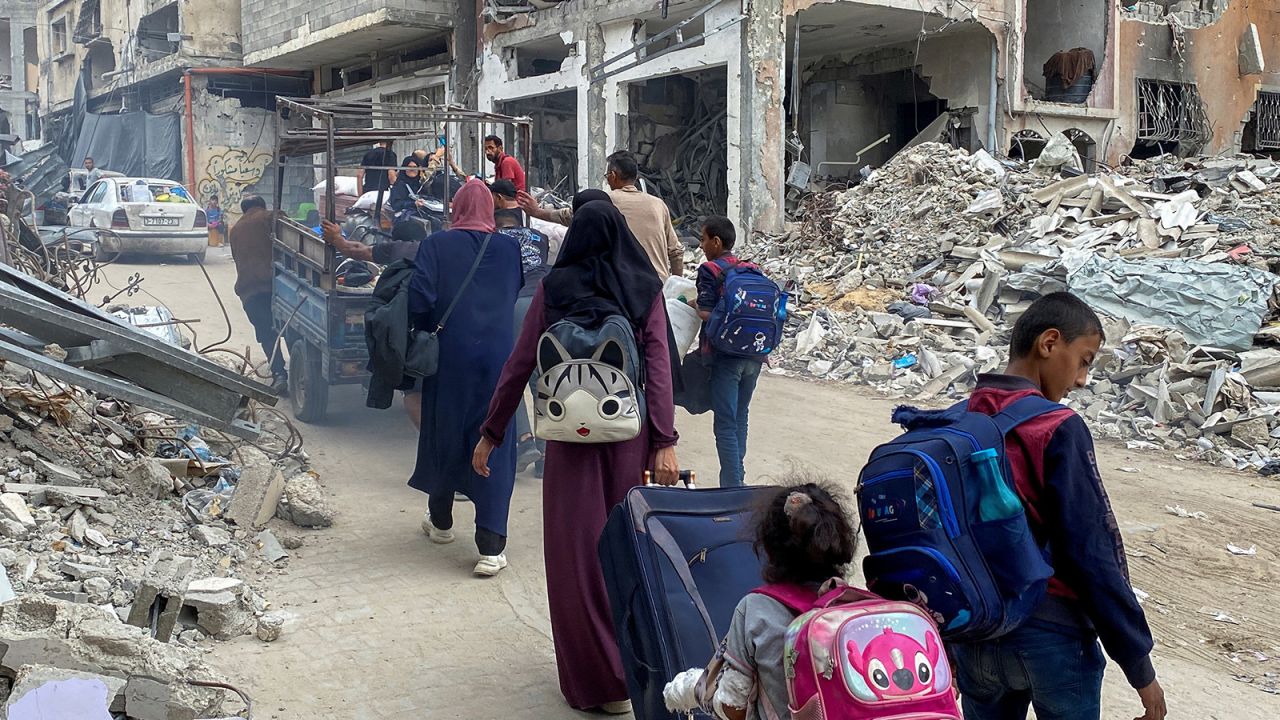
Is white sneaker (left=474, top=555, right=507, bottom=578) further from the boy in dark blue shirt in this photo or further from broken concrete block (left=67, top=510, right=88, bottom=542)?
broken concrete block (left=67, top=510, right=88, bottom=542)

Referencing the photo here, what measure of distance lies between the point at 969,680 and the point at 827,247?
41.9 ft

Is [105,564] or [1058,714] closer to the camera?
[1058,714]

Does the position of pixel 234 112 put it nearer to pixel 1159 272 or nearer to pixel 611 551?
pixel 1159 272

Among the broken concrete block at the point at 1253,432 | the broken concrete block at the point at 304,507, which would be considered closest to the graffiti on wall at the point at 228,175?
the broken concrete block at the point at 304,507

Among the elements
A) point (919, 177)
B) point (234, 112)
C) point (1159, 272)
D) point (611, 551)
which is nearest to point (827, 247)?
point (919, 177)

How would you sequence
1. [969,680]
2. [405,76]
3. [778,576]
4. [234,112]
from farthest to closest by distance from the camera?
[234,112]
[405,76]
[969,680]
[778,576]

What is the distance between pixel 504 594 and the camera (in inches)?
198

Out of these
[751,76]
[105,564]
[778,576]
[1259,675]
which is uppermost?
[751,76]

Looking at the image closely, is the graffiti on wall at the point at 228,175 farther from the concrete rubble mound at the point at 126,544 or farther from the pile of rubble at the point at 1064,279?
the concrete rubble mound at the point at 126,544

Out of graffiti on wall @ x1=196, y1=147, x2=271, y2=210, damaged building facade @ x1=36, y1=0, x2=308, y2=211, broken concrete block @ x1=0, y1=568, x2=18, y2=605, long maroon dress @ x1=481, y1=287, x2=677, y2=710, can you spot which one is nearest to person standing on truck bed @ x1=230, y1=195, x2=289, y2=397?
broken concrete block @ x1=0, y1=568, x2=18, y2=605

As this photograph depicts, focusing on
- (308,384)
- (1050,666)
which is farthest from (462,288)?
(1050,666)

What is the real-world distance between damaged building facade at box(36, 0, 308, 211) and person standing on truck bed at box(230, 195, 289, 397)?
760 inches

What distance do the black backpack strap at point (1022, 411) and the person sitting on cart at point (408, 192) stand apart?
7.53 m

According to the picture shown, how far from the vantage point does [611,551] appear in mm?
3230
